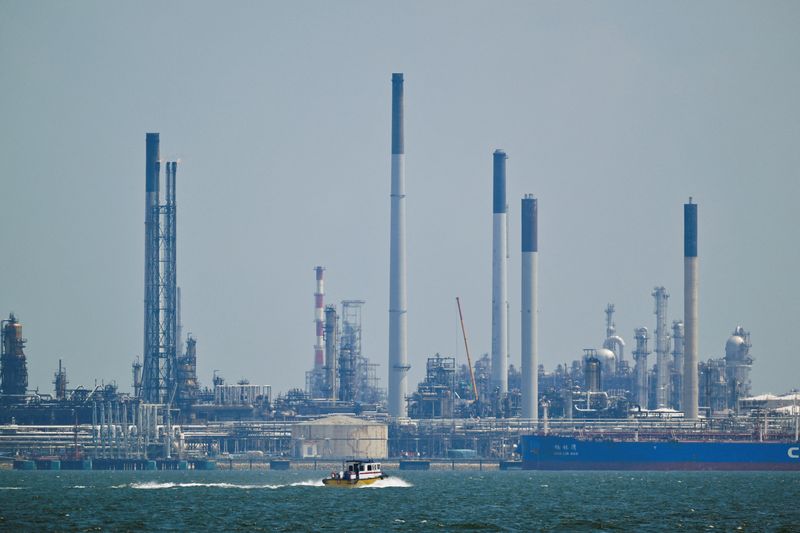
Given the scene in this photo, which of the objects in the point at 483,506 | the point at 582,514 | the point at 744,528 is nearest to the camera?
the point at 744,528

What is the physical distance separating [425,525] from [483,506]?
2018 cm

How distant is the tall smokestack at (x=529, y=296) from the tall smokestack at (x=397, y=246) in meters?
14.2

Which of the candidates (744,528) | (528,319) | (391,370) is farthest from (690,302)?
(744,528)

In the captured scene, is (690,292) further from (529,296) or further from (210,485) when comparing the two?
(210,485)

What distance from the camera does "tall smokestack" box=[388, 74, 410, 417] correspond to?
186 metres

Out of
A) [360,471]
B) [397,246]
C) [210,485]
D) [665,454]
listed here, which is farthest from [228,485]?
[665,454]

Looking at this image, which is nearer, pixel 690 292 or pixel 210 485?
pixel 210 485

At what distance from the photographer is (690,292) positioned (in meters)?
194

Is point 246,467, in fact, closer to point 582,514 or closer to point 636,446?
point 636,446

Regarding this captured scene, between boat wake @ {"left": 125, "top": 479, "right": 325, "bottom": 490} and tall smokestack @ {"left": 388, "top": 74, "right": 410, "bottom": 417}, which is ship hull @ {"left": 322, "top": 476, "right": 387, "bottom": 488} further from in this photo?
tall smokestack @ {"left": 388, "top": 74, "right": 410, "bottom": 417}

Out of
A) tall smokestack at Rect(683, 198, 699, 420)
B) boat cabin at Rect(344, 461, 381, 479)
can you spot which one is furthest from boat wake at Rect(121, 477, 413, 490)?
tall smokestack at Rect(683, 198, 699, 420)

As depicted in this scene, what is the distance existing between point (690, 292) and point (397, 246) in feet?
108

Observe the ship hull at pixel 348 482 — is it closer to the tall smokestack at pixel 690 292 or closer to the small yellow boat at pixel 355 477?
the small yellow boat at pixel 355 477

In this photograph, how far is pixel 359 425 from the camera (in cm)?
19675
